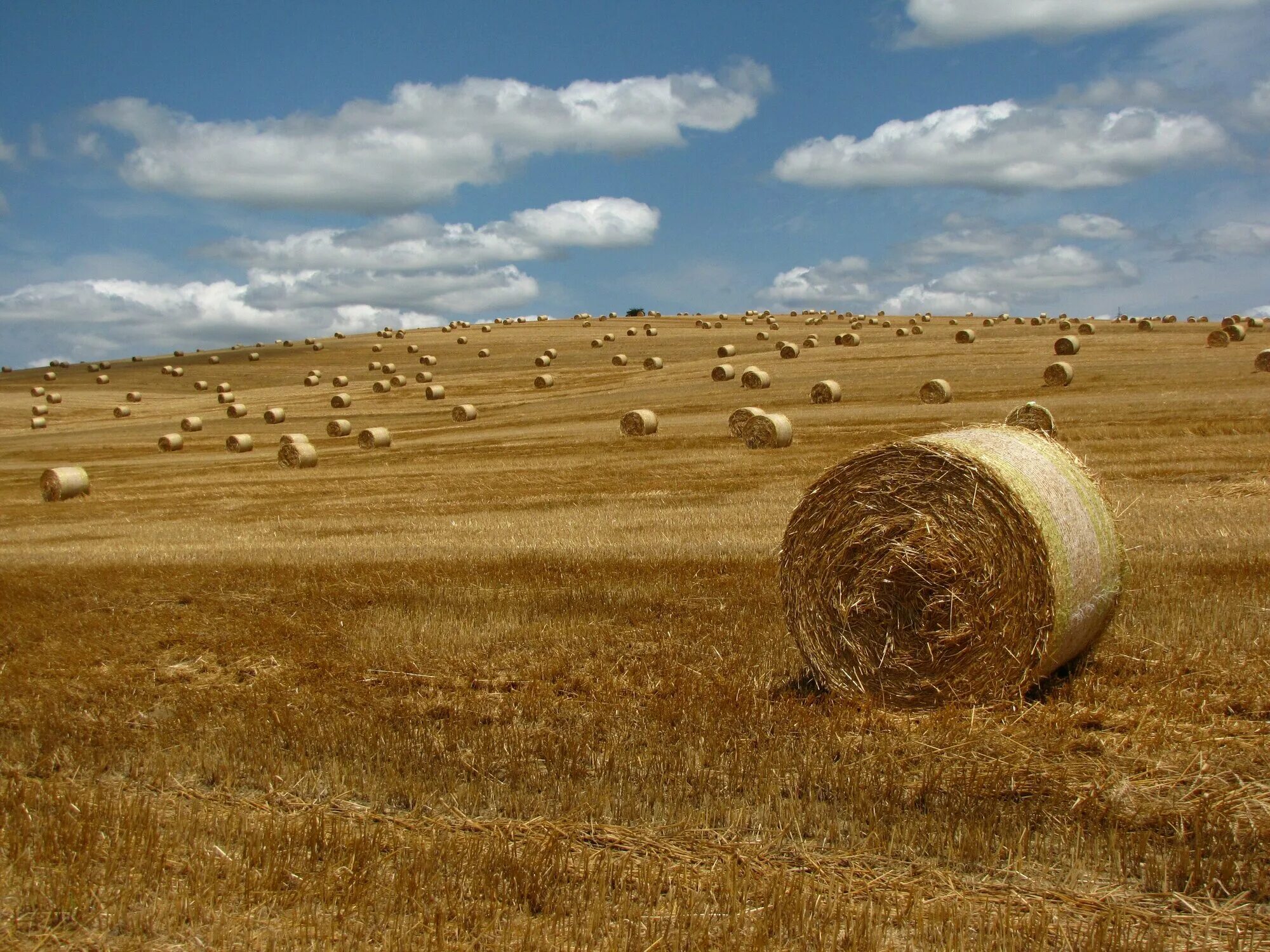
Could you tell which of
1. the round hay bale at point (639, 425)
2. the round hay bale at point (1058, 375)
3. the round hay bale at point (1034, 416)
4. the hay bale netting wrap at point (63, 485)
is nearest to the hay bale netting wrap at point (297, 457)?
the hay bale netting wrap at point (63, 485)

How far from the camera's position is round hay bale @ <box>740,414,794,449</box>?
84.2 feet

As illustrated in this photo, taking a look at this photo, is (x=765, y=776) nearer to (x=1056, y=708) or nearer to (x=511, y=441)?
(x=1056, y=708)

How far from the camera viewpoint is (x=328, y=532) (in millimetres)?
17500

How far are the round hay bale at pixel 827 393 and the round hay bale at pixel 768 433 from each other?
8.99m

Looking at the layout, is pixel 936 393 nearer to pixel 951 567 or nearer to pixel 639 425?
pixel 639 425

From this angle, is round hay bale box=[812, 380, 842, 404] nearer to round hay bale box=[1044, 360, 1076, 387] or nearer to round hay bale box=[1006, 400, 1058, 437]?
round hay bale box=[1044, 360, 1076, 387]

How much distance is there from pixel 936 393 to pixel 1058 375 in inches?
168

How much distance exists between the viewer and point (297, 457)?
100 feet

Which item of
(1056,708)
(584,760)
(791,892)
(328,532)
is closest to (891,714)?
(1056,708)

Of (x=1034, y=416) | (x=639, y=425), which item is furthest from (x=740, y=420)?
(x=1034, y=416)

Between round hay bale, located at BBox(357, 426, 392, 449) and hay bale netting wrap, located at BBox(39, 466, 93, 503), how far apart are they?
8721mm

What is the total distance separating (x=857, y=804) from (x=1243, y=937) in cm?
187

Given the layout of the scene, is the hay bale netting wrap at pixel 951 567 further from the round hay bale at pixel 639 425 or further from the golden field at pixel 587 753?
the round hay bale at pixel 639 425

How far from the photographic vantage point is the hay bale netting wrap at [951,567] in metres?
7.48
